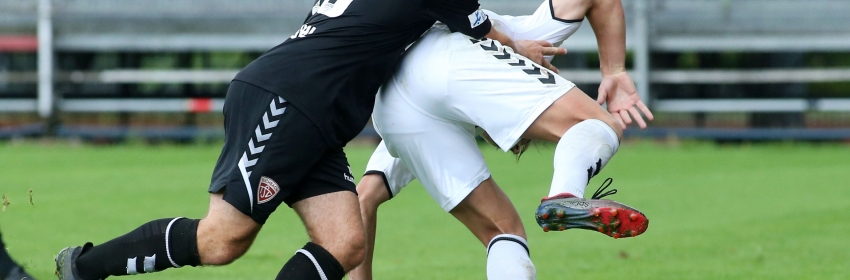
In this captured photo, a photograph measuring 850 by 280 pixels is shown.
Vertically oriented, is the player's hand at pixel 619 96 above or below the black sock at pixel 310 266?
above

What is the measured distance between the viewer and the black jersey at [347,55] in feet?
14.5

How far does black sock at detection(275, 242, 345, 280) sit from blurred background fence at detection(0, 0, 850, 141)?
41.0ft

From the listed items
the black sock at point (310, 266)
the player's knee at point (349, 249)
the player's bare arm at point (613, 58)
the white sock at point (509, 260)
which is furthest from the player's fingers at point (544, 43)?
the black sock at point (310, 266)

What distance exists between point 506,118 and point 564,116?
0.68ft

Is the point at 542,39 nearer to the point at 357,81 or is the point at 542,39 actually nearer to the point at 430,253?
the point at 357,81

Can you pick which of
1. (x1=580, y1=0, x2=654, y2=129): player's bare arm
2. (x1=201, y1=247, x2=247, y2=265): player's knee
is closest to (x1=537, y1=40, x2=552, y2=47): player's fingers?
(x1=580, y1=0, x2=654, y2=129): player's bare arm

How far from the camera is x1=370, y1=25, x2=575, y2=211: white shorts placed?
4.35m

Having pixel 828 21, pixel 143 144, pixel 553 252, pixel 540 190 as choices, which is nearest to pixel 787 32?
pixel 828 21

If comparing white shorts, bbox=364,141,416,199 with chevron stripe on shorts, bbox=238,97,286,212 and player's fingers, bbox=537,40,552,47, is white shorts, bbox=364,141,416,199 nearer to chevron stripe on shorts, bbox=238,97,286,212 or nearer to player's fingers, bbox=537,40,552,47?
player's fingers, bbox=537,40,552,47

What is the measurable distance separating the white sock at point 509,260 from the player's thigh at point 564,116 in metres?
0.50

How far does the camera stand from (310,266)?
177 inches

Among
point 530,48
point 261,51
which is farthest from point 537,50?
point 261,51

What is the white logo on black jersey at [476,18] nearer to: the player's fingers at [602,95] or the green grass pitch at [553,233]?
the player's fingers at [602,95]

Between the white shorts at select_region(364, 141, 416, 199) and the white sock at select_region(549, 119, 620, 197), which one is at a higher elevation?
the white sock at select_region(549, 119, 620, 197)
